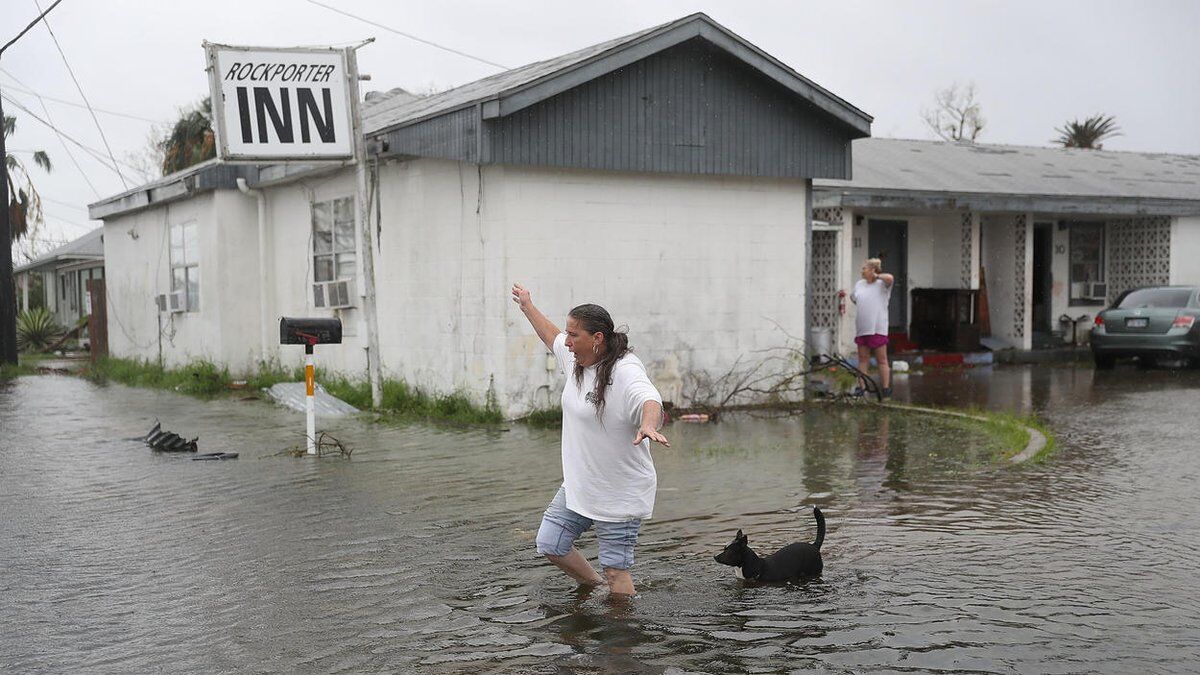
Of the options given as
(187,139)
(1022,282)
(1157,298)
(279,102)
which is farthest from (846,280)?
(187,139)

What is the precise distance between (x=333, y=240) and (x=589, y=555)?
389 inches

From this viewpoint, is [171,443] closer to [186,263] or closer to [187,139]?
[186,263]

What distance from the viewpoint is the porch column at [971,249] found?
21.3 meters

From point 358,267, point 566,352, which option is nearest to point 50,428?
point 358,267

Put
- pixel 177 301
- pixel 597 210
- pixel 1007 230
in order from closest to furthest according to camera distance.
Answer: pixel 597 210 → pixel 177 301 → pixel 1007 230

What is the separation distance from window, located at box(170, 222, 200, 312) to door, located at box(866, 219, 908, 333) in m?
12.0

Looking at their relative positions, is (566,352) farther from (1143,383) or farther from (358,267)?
(1143,383)

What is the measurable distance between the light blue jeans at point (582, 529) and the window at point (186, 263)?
14439 millimetres

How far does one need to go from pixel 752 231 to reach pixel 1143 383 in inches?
273

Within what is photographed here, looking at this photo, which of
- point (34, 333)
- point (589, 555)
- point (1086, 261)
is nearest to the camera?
point (589, 555)

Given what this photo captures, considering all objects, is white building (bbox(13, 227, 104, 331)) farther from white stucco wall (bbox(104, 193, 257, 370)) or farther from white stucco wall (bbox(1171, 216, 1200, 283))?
white stucco wall (bbox(1171, 216, 1200, 283))

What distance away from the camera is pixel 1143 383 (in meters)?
17.1

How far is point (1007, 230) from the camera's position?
2231 centimetres

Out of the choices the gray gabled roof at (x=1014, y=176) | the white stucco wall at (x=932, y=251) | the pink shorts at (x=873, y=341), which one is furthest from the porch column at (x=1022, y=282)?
the pink shorts at (x=873, y=341)
